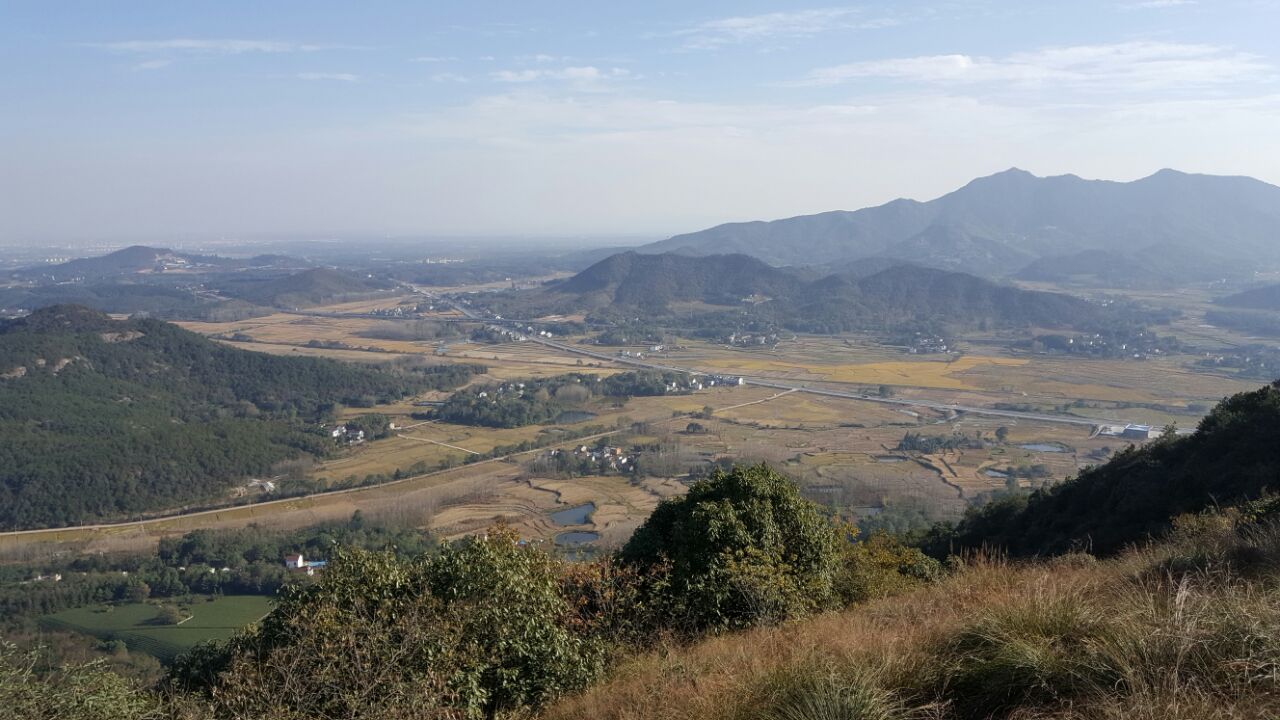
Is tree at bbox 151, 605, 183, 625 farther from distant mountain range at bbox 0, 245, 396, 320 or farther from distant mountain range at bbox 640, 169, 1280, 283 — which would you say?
distant mountain range at bbox 640, 169, 1280, 283

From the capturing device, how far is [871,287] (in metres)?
106

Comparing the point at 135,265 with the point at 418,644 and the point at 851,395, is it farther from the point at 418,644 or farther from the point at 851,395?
the point at 418,644

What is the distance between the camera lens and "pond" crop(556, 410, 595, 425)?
49256 millimetres

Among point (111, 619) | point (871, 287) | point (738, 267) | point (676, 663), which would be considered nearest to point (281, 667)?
point (676, 663)

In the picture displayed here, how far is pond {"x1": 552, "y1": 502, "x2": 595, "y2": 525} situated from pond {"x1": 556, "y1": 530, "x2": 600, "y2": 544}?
1360mm

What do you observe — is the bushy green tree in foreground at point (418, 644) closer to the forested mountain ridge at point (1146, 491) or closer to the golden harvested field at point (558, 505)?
the forested mountain ridge at point (1146, 491)

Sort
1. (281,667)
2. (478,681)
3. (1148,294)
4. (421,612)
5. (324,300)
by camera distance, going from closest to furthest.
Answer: (281,667) < (478,681) < (421,612) < (1148,294) < (324,300)

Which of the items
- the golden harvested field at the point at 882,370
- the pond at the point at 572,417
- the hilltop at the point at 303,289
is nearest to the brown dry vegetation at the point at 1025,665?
the pond at the point at 572,417

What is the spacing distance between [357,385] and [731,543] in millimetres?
51467

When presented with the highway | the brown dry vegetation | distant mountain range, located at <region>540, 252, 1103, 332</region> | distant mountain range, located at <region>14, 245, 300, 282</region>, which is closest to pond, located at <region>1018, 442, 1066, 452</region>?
the highway

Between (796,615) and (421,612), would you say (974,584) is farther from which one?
(421,612)

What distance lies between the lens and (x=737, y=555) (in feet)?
31.6

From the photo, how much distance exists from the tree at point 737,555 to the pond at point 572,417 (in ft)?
124

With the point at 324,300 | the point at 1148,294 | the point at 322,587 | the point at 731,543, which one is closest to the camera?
the point at 322,587
